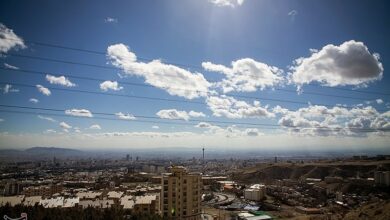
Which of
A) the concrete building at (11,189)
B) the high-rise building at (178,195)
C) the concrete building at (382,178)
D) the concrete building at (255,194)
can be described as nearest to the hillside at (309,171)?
the concrete building at (382,178)

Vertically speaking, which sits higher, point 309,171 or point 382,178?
point 382,178

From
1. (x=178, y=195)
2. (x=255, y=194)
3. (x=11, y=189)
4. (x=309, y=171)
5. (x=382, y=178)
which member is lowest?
(x=255, y=194)

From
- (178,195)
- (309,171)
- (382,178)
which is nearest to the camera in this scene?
(178,195)

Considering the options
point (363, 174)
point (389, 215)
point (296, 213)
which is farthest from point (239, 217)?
point (363, 174)

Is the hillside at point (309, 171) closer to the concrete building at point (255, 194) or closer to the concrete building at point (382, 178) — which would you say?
the concrete building at point (382, 178)

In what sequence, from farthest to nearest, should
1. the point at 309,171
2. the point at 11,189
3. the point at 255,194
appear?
the point at 309,171 → the point at 11,189 → the point at 255,194

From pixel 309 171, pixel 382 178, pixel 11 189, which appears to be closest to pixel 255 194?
pixel 382 178

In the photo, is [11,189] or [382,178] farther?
[382,178]

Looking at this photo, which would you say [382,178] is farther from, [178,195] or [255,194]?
[178,195]

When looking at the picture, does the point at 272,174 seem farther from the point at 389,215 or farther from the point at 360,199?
the point at 389,215
